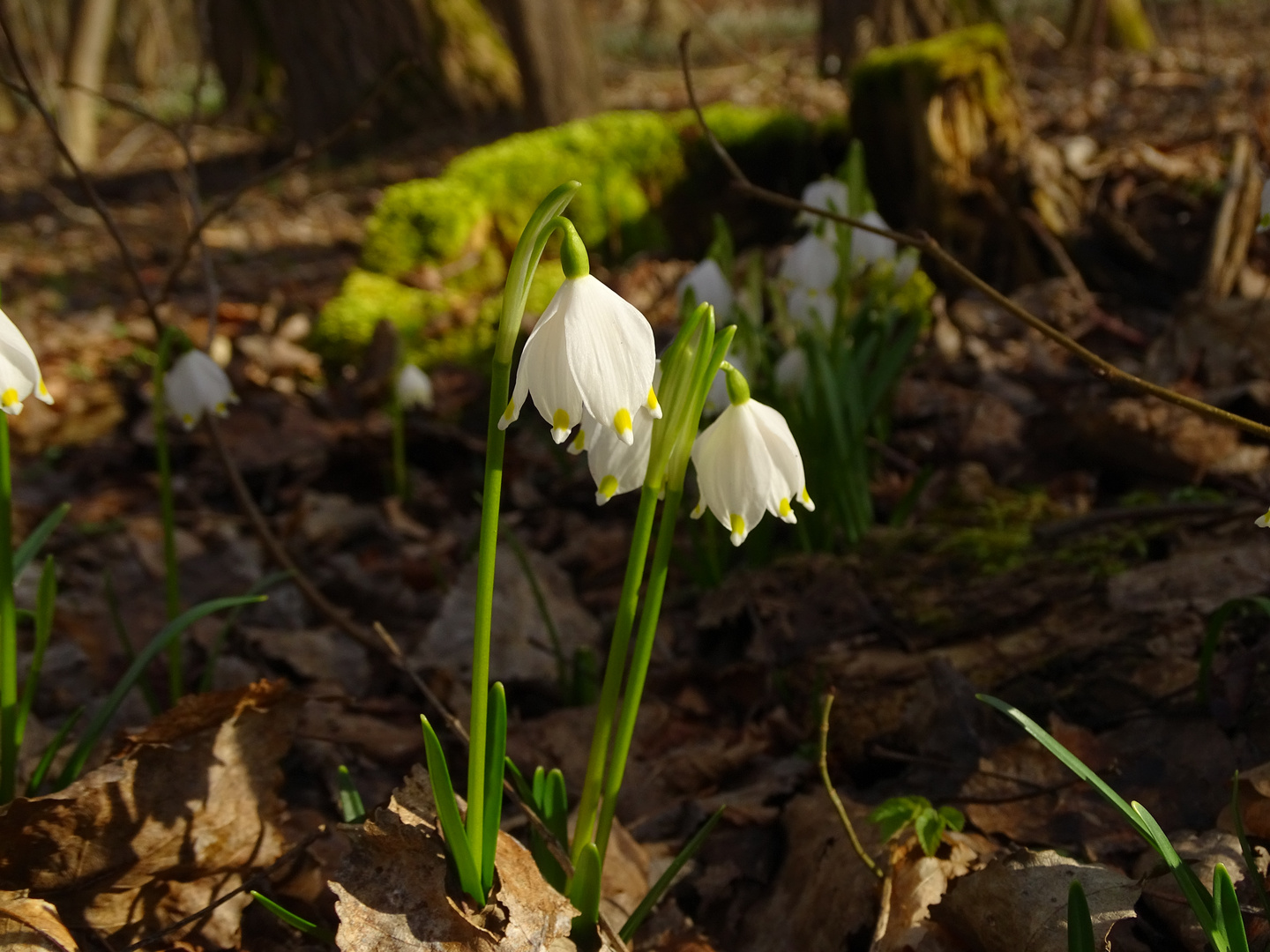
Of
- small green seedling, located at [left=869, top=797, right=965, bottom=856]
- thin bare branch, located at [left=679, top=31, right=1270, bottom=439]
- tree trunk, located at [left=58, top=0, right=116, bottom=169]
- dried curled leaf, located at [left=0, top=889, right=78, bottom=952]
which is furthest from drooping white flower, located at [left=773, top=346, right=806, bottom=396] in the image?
tree trunk, located at [left=58, top=0, right=116, bottom=169]

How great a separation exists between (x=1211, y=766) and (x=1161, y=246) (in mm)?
2895

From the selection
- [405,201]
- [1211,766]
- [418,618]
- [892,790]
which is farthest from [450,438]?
[1211,766]

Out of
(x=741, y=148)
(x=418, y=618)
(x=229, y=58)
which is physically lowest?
(x=418, y=618)

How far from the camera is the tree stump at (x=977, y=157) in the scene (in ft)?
13.4

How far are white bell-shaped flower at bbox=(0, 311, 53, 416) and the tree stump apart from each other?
3.58 m

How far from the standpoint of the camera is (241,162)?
9.77 meters

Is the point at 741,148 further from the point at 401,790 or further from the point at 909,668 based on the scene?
the point at 401,790

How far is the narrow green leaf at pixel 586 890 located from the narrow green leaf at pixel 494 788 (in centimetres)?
11

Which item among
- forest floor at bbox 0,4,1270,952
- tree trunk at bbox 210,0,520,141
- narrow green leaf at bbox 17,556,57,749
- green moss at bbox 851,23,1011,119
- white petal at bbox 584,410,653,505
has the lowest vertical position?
forest floor at bbox 0,4,1270,952

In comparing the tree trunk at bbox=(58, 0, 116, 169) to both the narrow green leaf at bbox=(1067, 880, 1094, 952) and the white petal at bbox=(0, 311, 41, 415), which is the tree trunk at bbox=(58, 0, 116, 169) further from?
the narrow green leaf at bbox=(1067, 880, 1094, 952)

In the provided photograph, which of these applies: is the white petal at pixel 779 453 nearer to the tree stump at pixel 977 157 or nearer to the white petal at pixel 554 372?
the white petal at pixel 554 372

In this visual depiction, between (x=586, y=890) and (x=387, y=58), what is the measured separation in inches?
314

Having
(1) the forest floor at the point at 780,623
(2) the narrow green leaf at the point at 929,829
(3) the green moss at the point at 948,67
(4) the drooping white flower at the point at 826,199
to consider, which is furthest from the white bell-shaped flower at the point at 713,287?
(3) the green moss at the point at 948,67

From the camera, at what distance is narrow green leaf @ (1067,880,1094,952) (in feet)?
3.65
